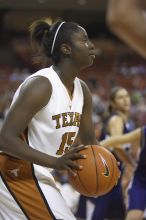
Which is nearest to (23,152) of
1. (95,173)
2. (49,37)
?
(95,173)

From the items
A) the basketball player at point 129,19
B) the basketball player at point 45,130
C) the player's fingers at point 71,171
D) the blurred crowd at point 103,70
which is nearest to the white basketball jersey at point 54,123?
the basketball player at point 45,130

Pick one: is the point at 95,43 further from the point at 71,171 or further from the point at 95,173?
the point at 71,171

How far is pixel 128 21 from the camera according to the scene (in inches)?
48.3

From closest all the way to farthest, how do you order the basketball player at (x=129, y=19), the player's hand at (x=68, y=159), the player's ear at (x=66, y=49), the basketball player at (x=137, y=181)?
the basketball player at (x=129, y=19) < the player's hand at (x=68, y=159) < the player's ear at (x=66, y=49) < the basketball player at (x=137, y=181)

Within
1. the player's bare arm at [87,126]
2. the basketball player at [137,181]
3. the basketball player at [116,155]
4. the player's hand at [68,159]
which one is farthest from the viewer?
the basketball player at [116,155]

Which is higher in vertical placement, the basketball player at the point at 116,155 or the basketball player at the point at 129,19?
the basketball player at the point at 129,19

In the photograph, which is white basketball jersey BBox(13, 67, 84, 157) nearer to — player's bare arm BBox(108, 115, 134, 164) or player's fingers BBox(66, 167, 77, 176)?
player's fingers BBox(66, 167, 77, 176)

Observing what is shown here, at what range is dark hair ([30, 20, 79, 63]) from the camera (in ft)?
10.1

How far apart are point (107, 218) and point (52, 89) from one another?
3.17 m

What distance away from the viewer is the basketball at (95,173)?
285 centimetres

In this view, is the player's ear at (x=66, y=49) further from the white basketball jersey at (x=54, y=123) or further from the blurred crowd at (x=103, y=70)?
the blurred crowd at (x=103, y=70)

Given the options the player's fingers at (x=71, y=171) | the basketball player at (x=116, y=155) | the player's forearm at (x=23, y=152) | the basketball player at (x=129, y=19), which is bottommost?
the basketball player at (x=116, y=155)

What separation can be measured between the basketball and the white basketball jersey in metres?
0.19

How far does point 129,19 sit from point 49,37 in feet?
6.57
